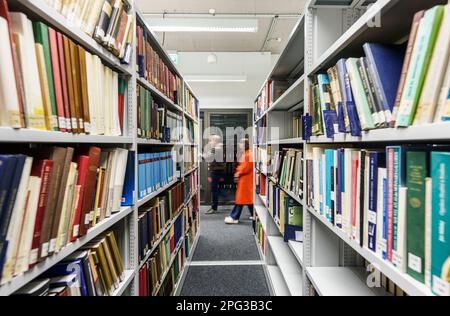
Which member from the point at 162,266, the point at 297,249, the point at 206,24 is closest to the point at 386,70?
the point at 297,249

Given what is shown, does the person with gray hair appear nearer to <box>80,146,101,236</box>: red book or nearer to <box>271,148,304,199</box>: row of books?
<box>271,148,304,199</box>: row of books

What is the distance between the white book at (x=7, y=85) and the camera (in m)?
0.55

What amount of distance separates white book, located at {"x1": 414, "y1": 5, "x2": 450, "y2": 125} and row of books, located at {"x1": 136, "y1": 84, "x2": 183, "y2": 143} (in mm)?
1242

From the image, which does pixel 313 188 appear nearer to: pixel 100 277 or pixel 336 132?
pixel 336 132

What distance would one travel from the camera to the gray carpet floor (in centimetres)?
241

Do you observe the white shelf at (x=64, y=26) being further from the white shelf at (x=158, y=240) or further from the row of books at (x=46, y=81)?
the white shelf at (x=158, y=240)

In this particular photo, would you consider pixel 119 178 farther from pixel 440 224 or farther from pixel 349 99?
pixel 440 224

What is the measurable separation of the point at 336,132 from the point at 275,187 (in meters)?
1.32

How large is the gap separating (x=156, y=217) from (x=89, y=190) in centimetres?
94

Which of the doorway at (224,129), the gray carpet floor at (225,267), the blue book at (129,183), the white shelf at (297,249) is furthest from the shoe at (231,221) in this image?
the blue book at (129,183)

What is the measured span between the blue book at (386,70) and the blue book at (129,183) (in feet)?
3.49

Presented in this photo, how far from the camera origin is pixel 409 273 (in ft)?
1.97

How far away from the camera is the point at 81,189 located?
83cm
